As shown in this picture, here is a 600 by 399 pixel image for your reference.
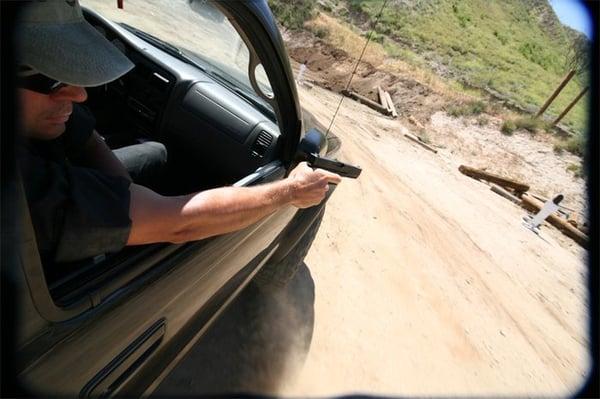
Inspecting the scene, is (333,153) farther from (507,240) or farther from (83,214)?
(507,240)

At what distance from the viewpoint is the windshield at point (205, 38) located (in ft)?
7.36

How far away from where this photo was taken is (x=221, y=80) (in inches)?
121

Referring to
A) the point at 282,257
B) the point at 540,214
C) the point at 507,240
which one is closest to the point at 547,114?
the point at 540,214

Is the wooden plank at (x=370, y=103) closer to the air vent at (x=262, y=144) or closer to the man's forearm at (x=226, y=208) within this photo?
the air vent at (x=262, y=144)

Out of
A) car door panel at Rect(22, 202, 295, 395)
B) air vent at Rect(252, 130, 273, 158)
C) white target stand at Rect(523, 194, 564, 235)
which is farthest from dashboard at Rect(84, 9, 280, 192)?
white target stand at Rect(523, 194, 564, 235)

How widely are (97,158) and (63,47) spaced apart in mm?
736

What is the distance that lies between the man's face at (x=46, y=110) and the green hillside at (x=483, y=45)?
72.6 ft

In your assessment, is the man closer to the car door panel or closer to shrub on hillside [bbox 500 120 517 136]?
the car door panel

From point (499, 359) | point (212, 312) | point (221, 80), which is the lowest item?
point (499, 359)

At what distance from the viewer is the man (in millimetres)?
986

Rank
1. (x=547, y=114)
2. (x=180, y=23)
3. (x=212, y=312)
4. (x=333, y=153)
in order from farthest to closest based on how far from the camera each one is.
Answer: (x=547, y=114) → (x=180, y=23) → (x=333, y=153) → (x=212, y=312)

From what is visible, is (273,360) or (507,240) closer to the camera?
(273,360)

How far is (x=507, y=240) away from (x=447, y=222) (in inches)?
57.7

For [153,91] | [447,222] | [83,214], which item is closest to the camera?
[83,214]
